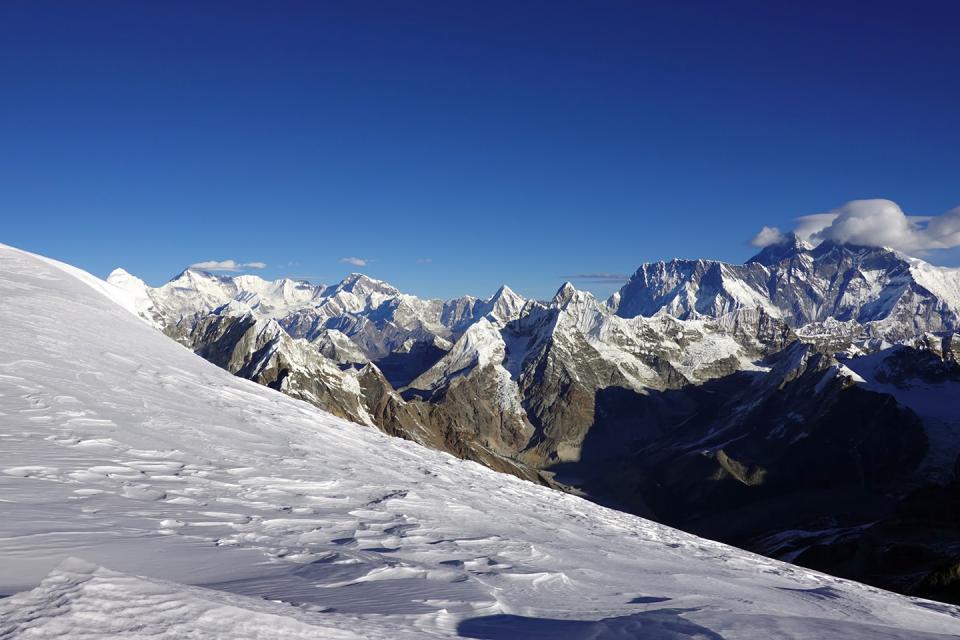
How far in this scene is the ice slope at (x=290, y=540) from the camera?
6711 mm

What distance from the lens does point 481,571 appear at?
1102 cm

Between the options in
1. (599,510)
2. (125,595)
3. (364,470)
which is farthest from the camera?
(599,510)

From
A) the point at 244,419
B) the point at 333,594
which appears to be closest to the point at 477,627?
the point at 333,594

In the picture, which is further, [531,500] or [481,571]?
[531,500]

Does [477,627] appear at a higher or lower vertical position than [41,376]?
lower

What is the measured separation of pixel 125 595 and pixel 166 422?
13.6 m

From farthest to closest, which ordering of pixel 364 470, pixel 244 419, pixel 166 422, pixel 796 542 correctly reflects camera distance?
pixel 796 542 < pixel 244 419 < pixel 364 470 < pixel 166 422

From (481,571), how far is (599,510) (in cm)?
1502

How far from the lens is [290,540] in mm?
11008

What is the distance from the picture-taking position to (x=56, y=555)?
749 centimetres

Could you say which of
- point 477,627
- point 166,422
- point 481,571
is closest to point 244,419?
point 166,422

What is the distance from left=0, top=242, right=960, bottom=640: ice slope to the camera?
671 centimetres

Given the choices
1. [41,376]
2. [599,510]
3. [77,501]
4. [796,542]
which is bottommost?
[796,542]

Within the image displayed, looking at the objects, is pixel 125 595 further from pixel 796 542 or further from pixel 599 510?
pixel 796 542
